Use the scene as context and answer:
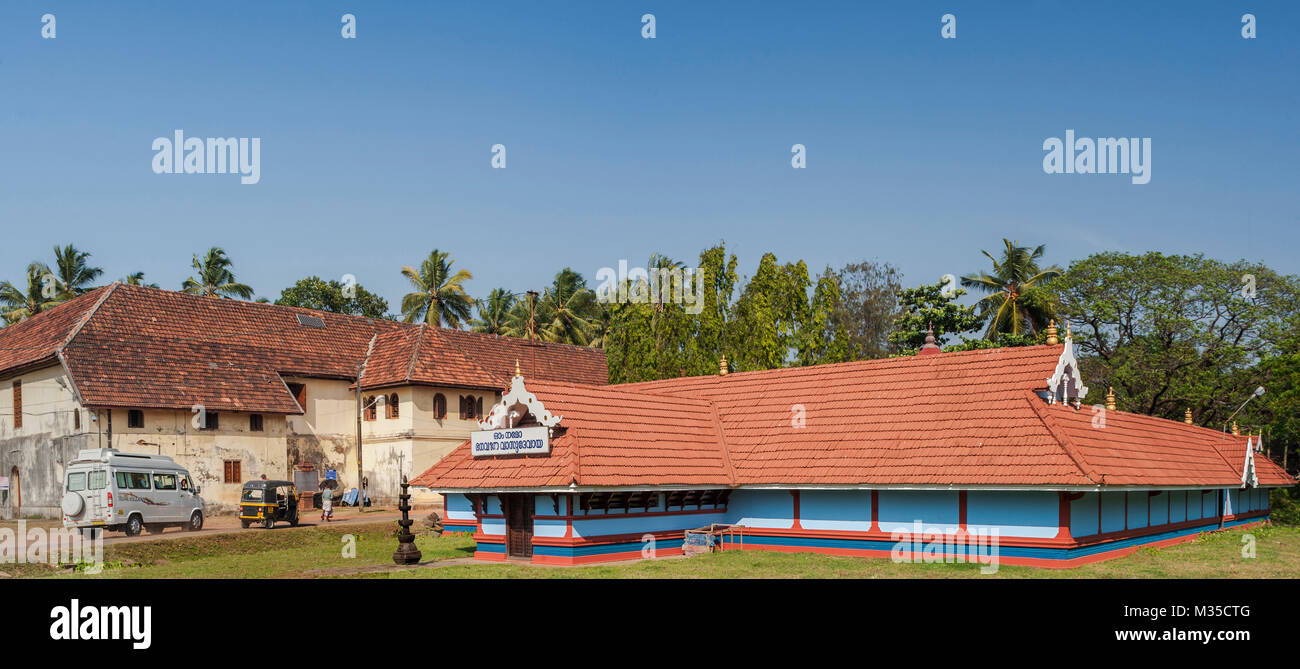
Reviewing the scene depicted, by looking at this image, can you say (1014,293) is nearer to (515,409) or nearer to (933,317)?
(933,317)

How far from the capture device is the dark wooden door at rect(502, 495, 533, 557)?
27.3m

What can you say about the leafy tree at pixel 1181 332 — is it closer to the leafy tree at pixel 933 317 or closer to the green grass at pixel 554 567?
the leafy tree at pixel 933 317

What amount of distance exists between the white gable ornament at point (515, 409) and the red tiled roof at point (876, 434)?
492 mm

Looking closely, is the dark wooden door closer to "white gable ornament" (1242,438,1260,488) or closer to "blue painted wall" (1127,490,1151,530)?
"blue painted wall" (1127,490,1151,530)

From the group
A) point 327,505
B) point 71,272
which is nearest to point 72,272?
point 71,272

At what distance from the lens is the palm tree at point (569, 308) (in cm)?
7912

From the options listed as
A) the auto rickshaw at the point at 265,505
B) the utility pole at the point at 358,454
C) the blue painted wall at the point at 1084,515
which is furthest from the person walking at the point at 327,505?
the blue painted wall at the point at 1084,515

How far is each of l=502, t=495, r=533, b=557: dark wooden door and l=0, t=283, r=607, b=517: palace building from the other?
1911 centimetres

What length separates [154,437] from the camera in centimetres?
3975

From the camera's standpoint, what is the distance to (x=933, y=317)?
193 feet

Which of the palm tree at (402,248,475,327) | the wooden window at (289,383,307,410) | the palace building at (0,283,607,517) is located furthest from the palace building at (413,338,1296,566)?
the palm tree at (402,248,475,327)
